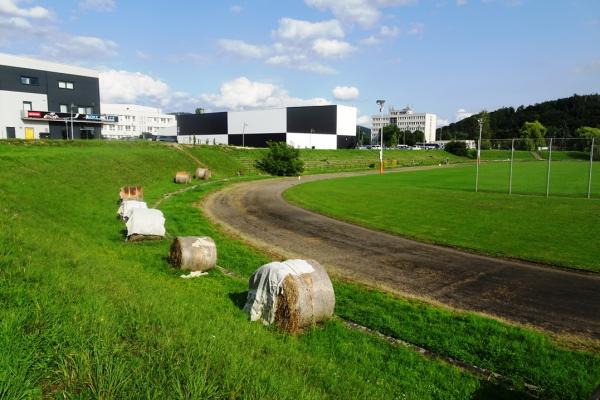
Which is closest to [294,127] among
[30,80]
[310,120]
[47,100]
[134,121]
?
[310,120]

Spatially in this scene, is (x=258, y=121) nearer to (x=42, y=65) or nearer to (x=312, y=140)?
(x=312, y=140)

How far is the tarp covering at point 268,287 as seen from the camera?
8.34m

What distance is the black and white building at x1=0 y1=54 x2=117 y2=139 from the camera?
2343 inches

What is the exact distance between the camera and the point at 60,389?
459cm

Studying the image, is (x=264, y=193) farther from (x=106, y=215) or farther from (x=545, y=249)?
(x=545, y=249)

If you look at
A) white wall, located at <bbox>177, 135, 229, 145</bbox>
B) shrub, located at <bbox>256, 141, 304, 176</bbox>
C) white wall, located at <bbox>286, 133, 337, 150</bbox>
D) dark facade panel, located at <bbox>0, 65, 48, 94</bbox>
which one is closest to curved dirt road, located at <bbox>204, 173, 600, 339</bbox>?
shrub, located at <bbox>256, 141, 304, 176</bbox>

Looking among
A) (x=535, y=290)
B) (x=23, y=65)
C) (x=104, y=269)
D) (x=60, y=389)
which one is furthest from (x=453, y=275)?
(x=23, y=65)

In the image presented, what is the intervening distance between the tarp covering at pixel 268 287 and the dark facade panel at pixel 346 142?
91466mm

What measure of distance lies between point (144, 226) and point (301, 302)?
9.43 metres

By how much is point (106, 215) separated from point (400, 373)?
18.4 meters

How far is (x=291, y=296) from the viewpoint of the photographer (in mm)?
8148

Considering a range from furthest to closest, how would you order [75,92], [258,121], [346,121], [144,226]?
[258,121], [346,121], [75,92], [144,226]

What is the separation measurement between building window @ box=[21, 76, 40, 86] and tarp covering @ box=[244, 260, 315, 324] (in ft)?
225

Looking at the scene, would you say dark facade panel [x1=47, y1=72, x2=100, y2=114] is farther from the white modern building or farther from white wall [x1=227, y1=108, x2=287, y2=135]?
the white modern building
